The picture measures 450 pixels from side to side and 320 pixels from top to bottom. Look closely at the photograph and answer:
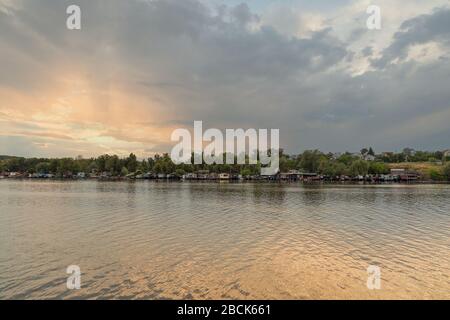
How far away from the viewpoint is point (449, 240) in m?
32.0

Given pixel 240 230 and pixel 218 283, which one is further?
pixel 240 230

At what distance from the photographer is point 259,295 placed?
58.1 ft

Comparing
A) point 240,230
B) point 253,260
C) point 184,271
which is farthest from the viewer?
point 240,230

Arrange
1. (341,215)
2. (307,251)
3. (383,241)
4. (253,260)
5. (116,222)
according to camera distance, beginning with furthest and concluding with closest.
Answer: (341,215)
(116,222)
(383,241)
(307,251)
(253,260)

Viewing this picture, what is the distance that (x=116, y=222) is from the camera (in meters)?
41.6

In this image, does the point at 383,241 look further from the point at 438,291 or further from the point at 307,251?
the point at 438,291

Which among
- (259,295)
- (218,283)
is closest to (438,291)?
(259,295)

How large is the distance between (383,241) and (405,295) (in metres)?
14.4

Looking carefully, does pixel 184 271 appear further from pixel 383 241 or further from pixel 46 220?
pixel 46 220

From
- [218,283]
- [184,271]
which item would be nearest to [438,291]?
[218,283]

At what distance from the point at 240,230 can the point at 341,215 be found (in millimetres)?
20444

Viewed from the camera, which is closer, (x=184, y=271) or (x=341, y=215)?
(x=184, y=271)

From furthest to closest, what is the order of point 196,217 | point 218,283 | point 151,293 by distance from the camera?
point 196,217
point 218,283
point 151,293

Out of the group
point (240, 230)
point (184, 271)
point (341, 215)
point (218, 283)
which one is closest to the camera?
point (218, 283)
